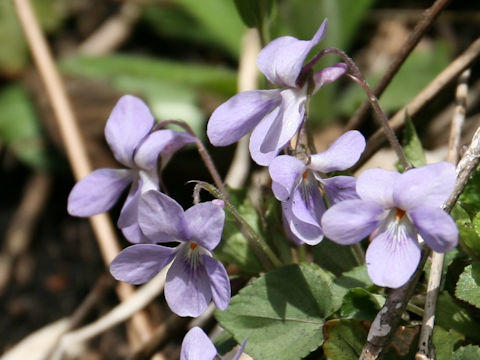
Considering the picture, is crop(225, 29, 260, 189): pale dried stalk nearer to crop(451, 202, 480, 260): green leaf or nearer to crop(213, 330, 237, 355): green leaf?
crop(213, 330, 237, 355): green leaf

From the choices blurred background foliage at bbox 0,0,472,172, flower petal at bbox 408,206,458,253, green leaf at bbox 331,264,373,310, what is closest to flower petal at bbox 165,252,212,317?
green leaf at bbox 331,264,373,310

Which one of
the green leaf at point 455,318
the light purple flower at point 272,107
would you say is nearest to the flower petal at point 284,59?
the light purple flower at point 272,107

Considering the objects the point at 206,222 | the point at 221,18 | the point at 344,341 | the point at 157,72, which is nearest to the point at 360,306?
the point at 344,341

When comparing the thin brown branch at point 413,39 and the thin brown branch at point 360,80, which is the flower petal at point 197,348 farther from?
the thin brown branch at point 413,39

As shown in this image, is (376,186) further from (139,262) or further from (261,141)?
(139,262)

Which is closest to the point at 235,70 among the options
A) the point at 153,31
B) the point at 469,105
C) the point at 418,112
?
the point at 153,31

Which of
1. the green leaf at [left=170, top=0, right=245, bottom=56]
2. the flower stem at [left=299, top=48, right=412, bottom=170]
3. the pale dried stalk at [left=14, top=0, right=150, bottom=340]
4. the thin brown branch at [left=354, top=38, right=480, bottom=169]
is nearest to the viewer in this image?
the flower stem at [left=299, top=48, right=412, bottom=170]

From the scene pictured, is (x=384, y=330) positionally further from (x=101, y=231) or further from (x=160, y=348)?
(x=101, y=231)
